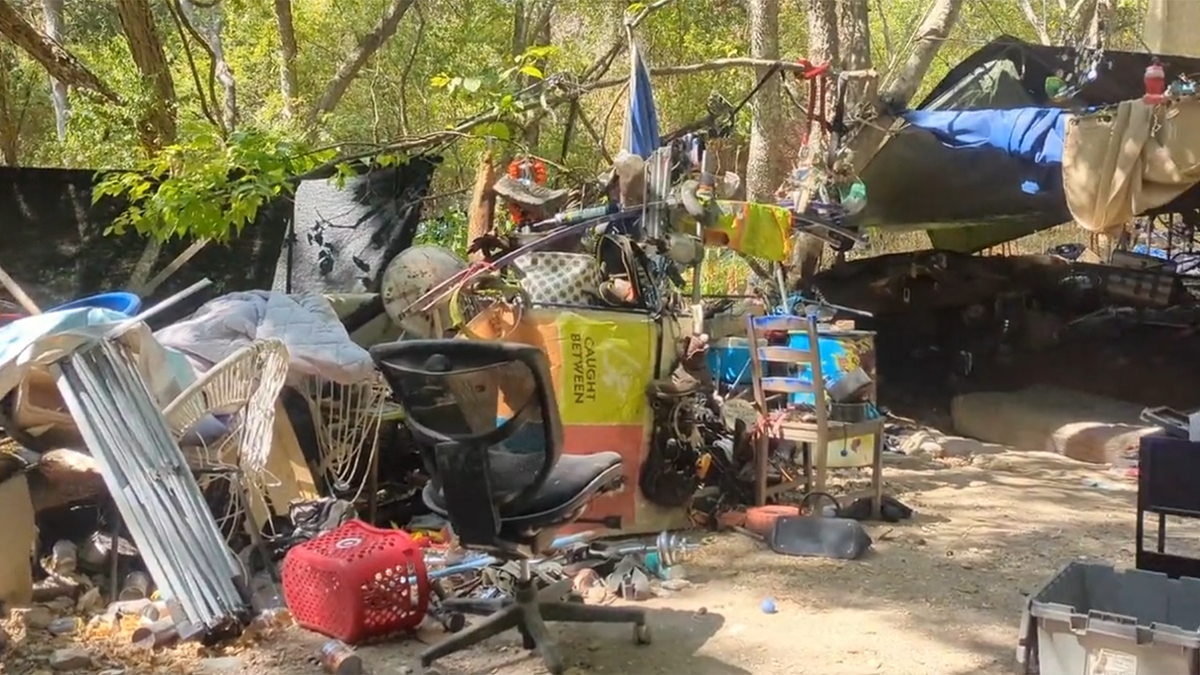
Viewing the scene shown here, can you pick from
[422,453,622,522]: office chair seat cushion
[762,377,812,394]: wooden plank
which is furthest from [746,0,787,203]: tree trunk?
[422,453,622,522]: office chair seat cushion

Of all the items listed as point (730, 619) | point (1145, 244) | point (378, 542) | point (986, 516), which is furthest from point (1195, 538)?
point (1145, 244)

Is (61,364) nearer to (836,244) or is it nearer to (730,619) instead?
(730,619)

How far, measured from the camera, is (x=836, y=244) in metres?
7.58

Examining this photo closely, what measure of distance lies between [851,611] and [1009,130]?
4.01m

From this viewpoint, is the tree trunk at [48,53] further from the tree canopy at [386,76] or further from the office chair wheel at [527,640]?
the office chair wheel at [527,640]

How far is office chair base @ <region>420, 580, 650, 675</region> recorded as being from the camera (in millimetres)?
3520

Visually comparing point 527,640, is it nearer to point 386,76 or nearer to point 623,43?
point 623,43

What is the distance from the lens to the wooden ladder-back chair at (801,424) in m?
5.42

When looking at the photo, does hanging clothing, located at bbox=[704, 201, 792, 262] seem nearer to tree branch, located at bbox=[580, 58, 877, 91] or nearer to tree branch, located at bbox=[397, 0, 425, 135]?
tree branch, located at bbox=[580, 58, 877, 91]

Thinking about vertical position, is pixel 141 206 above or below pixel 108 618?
above

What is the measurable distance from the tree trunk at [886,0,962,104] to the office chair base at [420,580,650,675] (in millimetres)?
5015

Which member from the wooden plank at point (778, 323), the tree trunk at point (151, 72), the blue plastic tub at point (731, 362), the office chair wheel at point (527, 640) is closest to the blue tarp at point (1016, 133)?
the blue plastic tub at point (731, 362)

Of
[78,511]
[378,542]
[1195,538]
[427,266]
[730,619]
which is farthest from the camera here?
[427,266]

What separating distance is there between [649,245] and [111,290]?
3.45m
